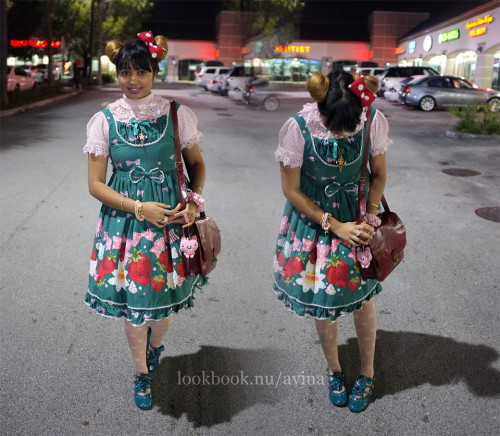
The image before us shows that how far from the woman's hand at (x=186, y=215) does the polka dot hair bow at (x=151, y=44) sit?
77 cm

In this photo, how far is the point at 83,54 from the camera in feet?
167

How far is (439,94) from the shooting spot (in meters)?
22.7

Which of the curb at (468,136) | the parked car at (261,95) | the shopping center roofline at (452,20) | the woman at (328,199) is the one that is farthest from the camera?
the shopping center roofline at (452,20)

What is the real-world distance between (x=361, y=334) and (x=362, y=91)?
4.60ft

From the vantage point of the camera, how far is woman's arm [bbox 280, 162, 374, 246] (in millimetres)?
2932

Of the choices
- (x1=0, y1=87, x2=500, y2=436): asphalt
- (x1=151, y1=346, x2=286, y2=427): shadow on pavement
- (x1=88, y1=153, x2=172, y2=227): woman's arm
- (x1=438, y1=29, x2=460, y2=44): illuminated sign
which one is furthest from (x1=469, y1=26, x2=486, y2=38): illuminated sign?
(x1=88, y1=153, x2=172, y2=227): woman's arm

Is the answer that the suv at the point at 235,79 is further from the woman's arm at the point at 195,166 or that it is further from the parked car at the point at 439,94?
the woman's arm at the point at 195,166

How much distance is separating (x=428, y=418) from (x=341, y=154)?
1614 mm

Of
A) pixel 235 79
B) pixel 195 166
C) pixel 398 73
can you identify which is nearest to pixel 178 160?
pixel 195 166

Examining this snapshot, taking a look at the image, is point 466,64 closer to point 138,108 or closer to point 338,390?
point 338,390

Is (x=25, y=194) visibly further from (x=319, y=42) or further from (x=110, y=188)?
(x=319, y=42)

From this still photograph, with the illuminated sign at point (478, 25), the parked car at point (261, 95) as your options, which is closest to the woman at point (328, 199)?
the parked car at point (261, 95)

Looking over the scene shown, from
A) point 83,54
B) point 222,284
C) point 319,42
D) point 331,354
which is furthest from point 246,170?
point 319,42

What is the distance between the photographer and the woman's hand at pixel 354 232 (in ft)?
9.59
